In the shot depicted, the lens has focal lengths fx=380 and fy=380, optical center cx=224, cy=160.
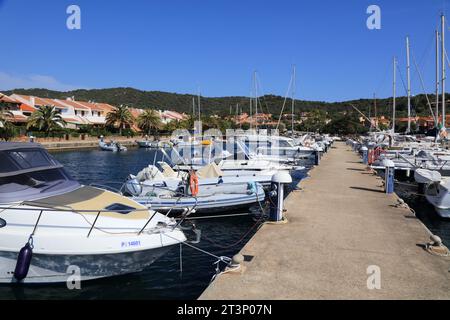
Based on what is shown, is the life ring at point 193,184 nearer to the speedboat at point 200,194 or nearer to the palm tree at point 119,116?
the speedboat at point 200,194

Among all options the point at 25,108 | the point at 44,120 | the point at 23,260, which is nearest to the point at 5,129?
the point at 44,120

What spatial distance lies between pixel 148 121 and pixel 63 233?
3146 inches

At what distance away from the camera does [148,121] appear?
8556 centimetres

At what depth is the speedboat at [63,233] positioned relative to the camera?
7445 mm

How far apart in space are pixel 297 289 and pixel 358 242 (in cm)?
318

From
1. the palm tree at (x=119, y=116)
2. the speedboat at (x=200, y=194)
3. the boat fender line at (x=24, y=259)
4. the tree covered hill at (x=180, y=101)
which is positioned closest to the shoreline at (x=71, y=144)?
the palm tree at (x=119, y=116)

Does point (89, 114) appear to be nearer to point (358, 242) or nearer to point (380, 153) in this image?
point (380, 153)

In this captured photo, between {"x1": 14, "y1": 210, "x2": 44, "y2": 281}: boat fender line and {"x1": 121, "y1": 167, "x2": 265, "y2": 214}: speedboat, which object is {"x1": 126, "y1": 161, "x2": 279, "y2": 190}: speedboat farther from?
{"x1": 14, "y1": 210, "x2": 44, "y2": 281}: boat fender line

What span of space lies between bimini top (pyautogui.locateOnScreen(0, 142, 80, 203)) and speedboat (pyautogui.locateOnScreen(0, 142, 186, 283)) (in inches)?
0.8

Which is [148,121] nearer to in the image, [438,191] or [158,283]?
[438,191]

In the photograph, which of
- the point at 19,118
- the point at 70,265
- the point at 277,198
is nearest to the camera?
the point at 70,265

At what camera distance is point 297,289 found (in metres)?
6.18

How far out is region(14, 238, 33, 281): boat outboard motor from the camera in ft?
23.8
